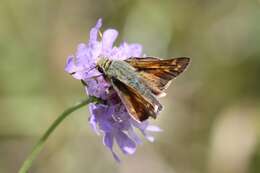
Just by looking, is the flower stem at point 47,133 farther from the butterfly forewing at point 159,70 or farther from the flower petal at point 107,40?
the flower petal at point 107,40

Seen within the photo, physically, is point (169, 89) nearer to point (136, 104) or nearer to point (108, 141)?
point (108, 141)

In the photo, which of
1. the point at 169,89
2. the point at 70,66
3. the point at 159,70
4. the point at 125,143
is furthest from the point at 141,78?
the point at 169,89

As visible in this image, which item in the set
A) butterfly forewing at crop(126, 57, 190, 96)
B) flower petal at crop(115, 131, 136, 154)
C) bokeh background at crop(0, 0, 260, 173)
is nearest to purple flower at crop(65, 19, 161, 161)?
flower petal at crop(115, 131, 136, 154)

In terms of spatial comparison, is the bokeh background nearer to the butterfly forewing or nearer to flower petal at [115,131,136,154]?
flower petal at [115,131,136,154]

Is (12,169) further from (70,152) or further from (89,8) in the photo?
(89,8)

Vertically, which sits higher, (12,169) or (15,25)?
(15,25)

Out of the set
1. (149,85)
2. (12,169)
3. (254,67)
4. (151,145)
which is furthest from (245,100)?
(149,85)
